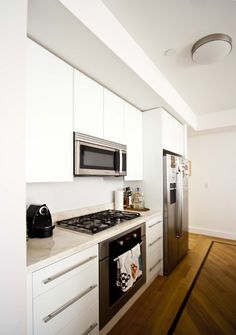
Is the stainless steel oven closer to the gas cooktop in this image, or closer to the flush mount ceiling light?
the gas cooktop

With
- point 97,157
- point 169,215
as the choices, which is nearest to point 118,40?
point 97,157

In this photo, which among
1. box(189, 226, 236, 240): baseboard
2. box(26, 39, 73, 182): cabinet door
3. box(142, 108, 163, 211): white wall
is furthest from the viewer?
box(189, 226, 236, 240): baseboard

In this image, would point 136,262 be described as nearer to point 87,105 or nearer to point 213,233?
point 87,105

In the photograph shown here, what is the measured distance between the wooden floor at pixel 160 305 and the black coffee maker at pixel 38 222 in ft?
3.41

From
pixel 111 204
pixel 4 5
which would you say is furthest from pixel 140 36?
pixel 111 204

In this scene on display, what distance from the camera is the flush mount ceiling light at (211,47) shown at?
1.59m

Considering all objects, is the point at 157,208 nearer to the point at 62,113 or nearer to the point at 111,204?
the point at 111,204

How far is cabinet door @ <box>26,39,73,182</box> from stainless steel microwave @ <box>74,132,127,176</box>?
0.24 ft

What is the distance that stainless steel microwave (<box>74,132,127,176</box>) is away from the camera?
1603 millimetres

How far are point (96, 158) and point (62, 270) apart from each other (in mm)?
1015

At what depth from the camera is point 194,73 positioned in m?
2.21

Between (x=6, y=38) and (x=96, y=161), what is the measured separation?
1.17 meters

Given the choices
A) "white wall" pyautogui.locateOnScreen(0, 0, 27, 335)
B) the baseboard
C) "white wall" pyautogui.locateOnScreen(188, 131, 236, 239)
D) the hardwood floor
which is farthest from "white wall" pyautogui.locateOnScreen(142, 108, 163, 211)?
the baseboard

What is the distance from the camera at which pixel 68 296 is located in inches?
45.4
